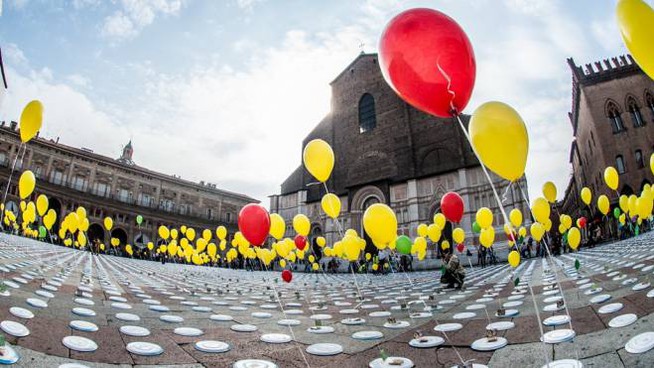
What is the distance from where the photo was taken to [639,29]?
2094 millimetres

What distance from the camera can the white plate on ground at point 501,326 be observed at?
2.82m

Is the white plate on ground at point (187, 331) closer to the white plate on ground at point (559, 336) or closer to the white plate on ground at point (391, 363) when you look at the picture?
the white plate on ground at point (391, 363)

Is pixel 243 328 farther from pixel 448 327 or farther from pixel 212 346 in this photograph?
pixel 448 327

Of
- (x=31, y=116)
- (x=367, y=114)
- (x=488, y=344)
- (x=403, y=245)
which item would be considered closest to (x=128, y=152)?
(x=367, y=114)

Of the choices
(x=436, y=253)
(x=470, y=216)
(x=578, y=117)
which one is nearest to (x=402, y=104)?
(x=470, y=216)

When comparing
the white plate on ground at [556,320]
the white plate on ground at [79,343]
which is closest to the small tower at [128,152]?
the white plate on ground at [79,343]

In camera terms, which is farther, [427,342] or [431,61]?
[427,342]

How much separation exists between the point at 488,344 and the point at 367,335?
3.59 feet

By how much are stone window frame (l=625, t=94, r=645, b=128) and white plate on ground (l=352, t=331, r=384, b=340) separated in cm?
2845

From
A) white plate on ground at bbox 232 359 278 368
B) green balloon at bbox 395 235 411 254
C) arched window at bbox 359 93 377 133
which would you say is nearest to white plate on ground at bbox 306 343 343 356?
white plate on ground at bbox 232 359 278 368

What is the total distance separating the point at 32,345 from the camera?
6.57 feet

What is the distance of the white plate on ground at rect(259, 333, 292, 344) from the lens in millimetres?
2848

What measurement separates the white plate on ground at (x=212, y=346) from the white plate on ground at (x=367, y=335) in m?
1.21

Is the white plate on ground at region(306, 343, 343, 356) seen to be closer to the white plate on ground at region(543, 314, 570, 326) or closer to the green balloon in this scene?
the white plate on ground at region(543, 314, 570, 326)
